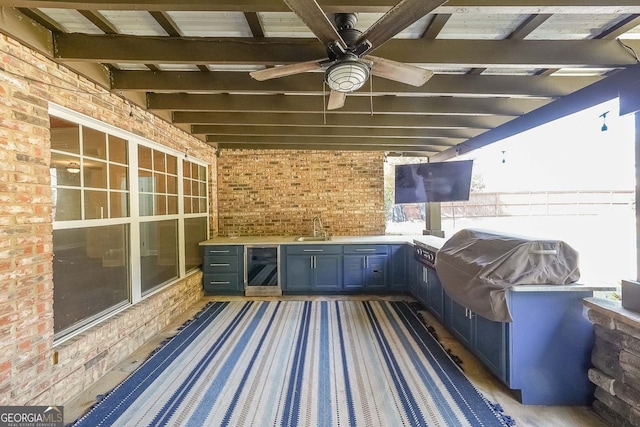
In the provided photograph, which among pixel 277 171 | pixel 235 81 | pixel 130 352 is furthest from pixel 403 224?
pixel 130 352

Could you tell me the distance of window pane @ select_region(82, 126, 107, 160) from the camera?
7.75 ft

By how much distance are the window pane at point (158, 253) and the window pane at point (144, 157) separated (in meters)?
0.70

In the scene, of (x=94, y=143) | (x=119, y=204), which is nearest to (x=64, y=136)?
(x=94, y=143)

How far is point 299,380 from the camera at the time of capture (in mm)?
2307

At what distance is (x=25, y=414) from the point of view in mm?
1771

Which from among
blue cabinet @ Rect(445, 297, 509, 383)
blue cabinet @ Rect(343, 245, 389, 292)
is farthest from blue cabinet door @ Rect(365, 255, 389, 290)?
blue cabinet @ Rect(445, 297, 509, 383)

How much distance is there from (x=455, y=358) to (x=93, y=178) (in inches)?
154

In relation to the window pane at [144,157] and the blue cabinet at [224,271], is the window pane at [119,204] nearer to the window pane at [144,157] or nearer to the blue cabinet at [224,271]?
the window pane at [144,157]

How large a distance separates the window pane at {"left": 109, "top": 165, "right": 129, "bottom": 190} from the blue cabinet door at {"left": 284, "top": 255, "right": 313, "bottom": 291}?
2493 mm

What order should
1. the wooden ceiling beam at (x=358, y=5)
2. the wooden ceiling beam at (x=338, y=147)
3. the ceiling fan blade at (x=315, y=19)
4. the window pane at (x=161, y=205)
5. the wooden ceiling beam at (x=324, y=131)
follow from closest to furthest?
the ceiling fan blade at (x=315, y=19)
the wooden ceiling beam at (x=358, y=5)
the window pane at (x=161, y=205)
the wooden ceiling beam at (x=324, y=131)
the wooden ceiling beam at (x=338, y=147)

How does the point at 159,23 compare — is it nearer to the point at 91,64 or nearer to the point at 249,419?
the point at 91,64

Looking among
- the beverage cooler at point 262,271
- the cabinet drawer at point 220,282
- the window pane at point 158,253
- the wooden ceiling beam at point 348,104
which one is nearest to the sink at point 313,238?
the beverage cooler at point 262,271

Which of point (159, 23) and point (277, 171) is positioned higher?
point (159, 23)

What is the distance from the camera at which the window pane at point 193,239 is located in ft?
13.6
